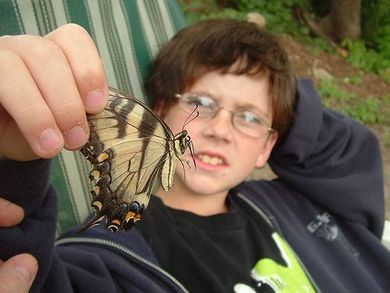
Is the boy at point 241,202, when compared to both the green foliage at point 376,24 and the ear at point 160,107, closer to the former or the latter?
the ear at point 160,107

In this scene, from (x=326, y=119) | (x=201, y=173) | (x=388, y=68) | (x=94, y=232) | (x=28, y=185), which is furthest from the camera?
(x=388, y=68)

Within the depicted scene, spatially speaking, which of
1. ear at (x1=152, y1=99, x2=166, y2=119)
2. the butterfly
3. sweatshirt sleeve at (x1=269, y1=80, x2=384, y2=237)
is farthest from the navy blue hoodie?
the butterfly

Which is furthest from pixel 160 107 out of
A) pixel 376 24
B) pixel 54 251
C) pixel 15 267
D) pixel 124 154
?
pixel 376 24

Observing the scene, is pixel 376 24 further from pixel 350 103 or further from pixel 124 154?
pixel 124 154

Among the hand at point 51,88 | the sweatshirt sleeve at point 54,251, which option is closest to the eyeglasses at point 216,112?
the sweatshirt sleeve at point 54,251

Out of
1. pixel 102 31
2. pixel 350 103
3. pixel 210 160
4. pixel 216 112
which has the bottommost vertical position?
pixel 350 103

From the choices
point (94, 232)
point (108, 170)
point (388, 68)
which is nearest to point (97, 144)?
point (108, 170)

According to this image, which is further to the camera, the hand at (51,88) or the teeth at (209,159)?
the teeth at (209,159)

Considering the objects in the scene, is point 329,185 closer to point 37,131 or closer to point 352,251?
point 352,251
